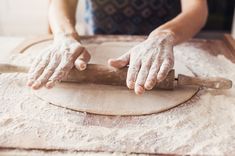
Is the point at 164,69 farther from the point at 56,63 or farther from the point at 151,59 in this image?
the point at 56,63

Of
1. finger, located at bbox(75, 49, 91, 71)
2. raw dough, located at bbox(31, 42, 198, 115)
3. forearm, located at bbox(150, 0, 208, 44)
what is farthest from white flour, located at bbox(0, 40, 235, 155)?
forearm, located at bbox(150, 0, 208, 44)

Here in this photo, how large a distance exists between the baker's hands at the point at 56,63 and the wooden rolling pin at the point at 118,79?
22 millimetres

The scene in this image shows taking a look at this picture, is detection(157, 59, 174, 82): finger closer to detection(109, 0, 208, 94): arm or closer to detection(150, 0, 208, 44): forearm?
detection(109, 0, 208, 94): arm

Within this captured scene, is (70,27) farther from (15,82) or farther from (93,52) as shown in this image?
(15,82)

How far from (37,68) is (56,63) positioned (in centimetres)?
4

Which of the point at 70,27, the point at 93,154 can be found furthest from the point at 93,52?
the point at 93,154

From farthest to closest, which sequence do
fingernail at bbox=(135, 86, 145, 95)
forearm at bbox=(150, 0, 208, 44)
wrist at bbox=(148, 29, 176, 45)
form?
1. forearm at bbox=(150, 0, 208, 44)
2. wrist at bbox=(148, 29, 176, 45)
3. fingernail at bbox=(135, 86, 145, 95)

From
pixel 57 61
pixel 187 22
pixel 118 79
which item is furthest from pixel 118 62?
pixel 187 22

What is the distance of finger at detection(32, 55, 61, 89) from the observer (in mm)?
716

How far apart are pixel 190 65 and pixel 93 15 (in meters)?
0.57

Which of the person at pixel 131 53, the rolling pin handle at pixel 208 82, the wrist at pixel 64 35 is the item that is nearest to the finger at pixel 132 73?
the person at pixel 131 53

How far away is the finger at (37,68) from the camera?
0.74 m

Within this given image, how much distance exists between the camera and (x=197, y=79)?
2.57 ft

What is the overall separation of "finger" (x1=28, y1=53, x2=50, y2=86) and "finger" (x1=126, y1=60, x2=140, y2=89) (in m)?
0.20
